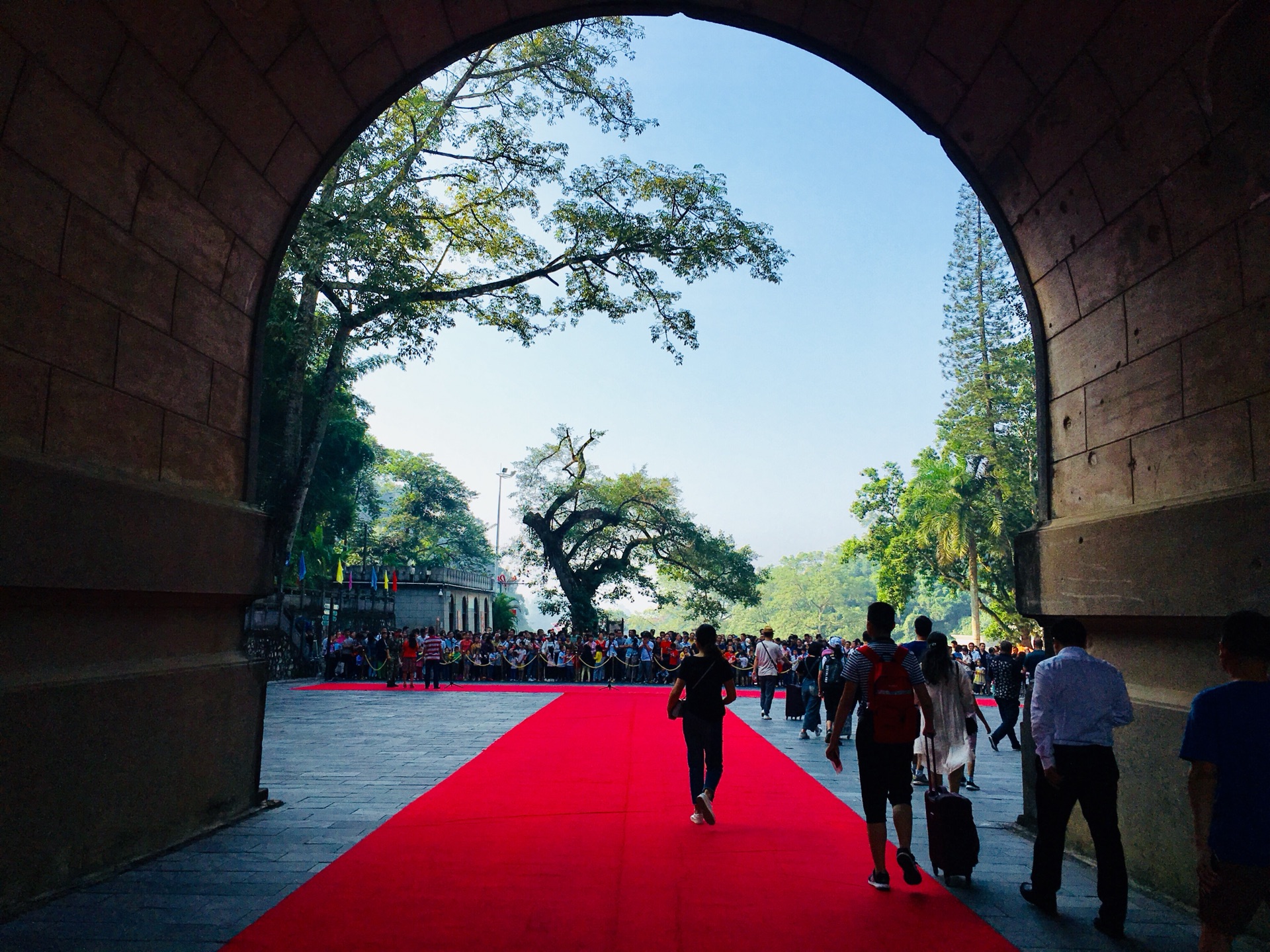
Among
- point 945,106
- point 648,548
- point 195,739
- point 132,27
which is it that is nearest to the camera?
point 132,27

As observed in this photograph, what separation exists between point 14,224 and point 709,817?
5.72 meters

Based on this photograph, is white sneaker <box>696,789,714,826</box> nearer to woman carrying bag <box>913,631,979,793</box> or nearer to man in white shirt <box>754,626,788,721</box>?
woman carrying bag <box>913,631,979,793</box>

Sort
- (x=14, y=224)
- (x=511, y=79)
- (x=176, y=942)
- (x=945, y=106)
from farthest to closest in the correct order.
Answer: (x=511, y=79) < (x=945, y=106) < (x=14, y=224) < (x=176, y=942)

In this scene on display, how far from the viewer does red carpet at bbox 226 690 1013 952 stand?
4.14 m

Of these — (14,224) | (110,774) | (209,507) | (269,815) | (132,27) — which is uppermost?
(132,27)

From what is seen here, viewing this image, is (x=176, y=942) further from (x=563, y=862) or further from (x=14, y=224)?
(x=14, y=224)

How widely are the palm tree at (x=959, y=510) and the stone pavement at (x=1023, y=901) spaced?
30729mm

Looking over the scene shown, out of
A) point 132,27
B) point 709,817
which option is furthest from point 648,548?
point 132,27

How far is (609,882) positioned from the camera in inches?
198

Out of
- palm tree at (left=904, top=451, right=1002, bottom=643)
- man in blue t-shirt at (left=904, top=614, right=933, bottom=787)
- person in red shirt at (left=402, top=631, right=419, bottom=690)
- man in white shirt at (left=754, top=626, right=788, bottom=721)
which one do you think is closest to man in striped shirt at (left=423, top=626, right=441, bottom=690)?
person in red shirt at (left=402, top=631, right=419, bottom=690)

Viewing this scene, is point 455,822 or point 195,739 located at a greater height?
point 195,739

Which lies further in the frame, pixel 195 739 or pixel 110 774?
pixel 195 739

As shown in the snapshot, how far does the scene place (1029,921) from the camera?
4504mm

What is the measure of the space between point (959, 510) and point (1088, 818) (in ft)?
115
